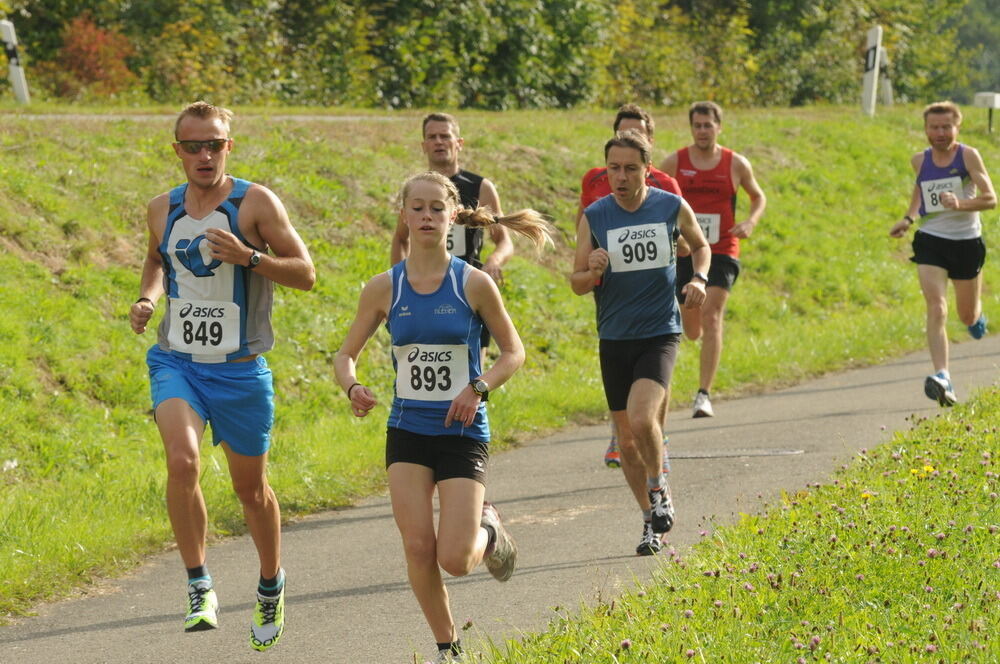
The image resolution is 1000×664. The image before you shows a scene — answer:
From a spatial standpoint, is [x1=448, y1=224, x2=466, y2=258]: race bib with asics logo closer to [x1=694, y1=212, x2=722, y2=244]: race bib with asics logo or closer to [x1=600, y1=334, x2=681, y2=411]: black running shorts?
[x1=600, y1=334, x2=681, y2=411]: black running shorts

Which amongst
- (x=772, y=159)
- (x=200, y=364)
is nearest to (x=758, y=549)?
(x=200, y=364)

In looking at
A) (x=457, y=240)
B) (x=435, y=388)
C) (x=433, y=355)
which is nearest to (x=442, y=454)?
(x=435, y=388)

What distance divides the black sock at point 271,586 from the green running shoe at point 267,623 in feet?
0.04

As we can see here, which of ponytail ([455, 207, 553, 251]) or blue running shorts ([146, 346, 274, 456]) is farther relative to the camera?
ponytail ([455, 207, 553, 251])

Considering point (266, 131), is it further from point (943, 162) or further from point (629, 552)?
point (629, 552)

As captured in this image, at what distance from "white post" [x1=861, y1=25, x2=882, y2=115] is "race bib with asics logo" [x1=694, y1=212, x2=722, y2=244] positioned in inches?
685

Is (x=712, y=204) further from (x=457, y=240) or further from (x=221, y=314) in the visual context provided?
(x=221, y=314)

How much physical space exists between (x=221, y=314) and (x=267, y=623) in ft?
4.23

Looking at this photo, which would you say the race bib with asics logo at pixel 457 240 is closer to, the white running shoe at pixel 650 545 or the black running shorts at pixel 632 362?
the black running shorts at pixel 632 362

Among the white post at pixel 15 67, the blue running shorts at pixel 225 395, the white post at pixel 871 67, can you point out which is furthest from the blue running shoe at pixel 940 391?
the white post at pixel 871 67

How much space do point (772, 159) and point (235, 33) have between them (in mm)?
8726

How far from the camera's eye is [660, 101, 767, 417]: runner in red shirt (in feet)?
35.0

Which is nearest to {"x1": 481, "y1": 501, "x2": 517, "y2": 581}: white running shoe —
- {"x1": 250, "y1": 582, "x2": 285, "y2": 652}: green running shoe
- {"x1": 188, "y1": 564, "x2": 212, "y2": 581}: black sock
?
{"x1": 250, "y1": 582, "x2": 285, "y2": 652}: green running shoe

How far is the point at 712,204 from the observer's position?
35.4 feet
